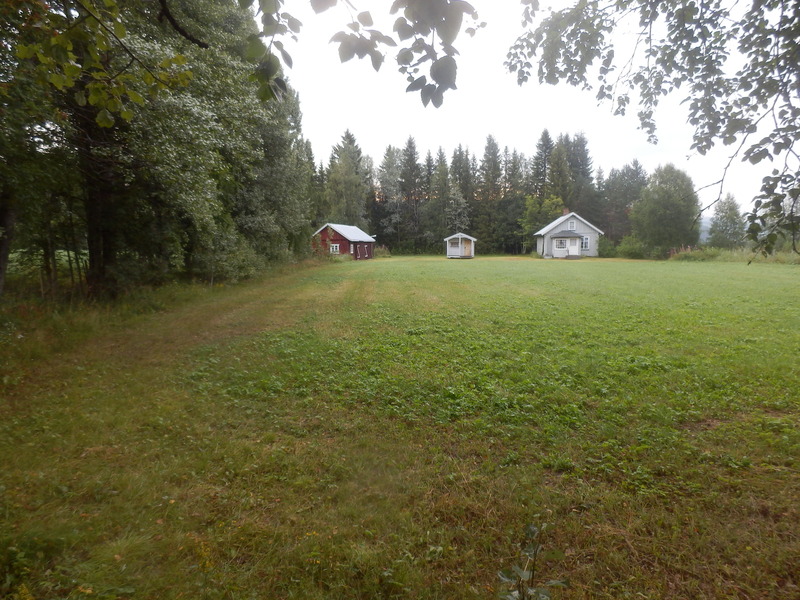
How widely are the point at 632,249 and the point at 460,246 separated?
60.1ft

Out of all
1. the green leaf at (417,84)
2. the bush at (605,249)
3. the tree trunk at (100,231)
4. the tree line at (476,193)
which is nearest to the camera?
the green leaf at (417,84)

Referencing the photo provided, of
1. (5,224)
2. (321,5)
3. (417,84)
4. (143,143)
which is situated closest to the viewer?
(321,5)

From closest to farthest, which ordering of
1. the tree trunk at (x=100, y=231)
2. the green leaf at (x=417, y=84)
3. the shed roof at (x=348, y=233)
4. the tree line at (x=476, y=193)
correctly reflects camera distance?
the green leaf at (x=417, y=84), the tree trunk at (x=100, y=231), the shed roof at (x=348, y=233), the tree line at (x=476, y=193)

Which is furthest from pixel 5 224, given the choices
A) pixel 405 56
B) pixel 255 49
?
pixel 405 56

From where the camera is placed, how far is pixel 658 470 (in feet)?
11.2

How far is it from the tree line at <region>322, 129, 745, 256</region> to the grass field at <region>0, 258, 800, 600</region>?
1660 inches

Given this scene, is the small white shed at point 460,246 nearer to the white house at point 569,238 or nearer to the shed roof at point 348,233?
the white house at point 569,238

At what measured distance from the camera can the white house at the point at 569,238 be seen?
41.2 m

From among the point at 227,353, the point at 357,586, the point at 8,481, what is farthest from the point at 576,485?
the point at 227,353

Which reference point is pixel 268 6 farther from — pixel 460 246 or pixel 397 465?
pixel 460 246

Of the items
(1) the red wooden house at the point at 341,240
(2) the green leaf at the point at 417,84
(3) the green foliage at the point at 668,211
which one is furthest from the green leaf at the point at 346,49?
(3) the green foliage at the point at 668,211

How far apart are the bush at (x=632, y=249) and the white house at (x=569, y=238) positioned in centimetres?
345

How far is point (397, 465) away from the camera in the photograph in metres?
3.63

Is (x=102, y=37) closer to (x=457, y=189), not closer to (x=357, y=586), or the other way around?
(x=357, y=586)
